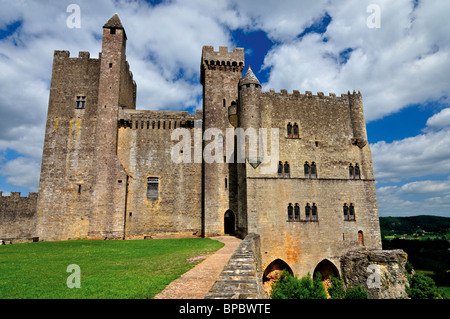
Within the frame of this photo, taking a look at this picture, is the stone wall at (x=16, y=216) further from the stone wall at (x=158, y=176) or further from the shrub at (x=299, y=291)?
the shrub at (x=299, y=291)

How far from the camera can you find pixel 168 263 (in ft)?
36.9

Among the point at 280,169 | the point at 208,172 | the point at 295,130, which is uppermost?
the point at 295,130

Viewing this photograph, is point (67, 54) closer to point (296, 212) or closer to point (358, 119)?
point (296, 212)

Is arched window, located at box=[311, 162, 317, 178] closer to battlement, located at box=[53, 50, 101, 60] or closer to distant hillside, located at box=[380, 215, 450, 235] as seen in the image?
battlement, located at box=[53, 50, 101, 60]

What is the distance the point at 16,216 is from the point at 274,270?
26.2 meters

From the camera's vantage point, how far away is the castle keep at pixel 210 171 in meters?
23.2

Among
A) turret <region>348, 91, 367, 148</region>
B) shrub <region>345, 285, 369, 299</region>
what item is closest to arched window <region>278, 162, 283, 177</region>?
turret <region>348, 91, 367, 148</region>

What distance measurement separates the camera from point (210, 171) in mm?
26484

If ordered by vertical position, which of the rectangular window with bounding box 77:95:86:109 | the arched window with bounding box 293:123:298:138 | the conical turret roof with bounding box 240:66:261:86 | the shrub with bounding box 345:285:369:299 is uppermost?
the conical turret roof with bounding box 240:66:261:86

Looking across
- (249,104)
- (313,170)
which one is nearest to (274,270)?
(313,170)

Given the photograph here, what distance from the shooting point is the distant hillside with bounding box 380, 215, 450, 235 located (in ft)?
385

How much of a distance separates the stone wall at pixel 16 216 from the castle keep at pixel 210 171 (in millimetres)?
394

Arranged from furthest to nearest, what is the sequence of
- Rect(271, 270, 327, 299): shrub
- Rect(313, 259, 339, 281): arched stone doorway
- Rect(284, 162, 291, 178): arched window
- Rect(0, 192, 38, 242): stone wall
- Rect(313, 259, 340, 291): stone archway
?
Rect(0, 192, 38, 242): stone wall → Rect(284, 162, 291, 178): arched window → Rect(313, 259, 339, 281): arched stone doorway → Rect(313, 259, 340, 291): stone archway → Rect(271, 270, 327, 299): shrub

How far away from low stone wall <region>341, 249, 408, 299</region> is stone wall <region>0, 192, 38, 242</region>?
A: 1173 inches
